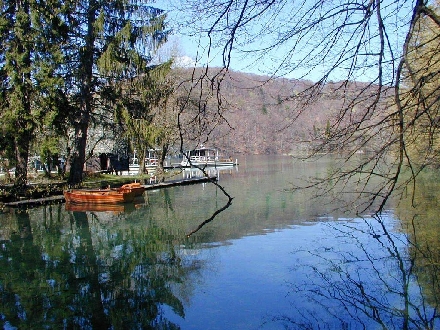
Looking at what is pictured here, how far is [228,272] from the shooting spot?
7.10 metres

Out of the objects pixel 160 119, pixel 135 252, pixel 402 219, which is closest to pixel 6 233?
pixel 135 252

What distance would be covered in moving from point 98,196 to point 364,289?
11534mm

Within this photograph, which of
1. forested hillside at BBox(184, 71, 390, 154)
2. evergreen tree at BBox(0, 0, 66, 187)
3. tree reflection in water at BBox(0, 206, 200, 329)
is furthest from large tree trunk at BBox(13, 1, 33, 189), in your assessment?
forested hillside at BBox(184, 71, 390, 154)

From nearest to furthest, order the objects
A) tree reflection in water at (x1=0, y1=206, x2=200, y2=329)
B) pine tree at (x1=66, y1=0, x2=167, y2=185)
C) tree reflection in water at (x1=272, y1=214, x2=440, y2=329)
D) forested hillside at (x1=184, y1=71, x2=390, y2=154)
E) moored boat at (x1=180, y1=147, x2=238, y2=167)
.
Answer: moored boat at (x1=180, y1=147, x2=238, y2=167)
forested hillside at (x1=184, y1=71, x2=390, y2=154)
tree reflection in water at (x1=272, y1=214, x2=440, y2=329)
tree reflection in water at (x1=0, y1=206, x2=200, y2=329)
pine tree at (x1=66, y1=0, x2=167, y2=185)

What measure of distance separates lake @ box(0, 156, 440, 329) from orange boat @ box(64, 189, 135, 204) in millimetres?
3115

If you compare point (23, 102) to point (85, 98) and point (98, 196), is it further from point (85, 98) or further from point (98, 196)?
point (98, 196)

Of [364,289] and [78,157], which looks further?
[78,157]

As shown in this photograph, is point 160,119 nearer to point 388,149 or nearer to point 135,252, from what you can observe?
point 135,252

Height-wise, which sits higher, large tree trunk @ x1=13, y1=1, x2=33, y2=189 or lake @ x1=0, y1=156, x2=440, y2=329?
large tree trunk @ x1=13, y1=1, x2=33, y2=189

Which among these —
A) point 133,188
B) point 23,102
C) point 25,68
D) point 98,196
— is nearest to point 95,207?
point 98,196

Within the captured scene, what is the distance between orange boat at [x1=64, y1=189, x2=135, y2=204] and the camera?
52.0ft

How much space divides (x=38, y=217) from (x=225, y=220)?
578 cm

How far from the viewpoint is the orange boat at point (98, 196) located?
15836 millimetres

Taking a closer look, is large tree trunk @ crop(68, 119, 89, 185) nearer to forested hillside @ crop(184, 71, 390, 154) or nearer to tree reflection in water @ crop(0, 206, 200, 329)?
tree reflection in water @ crop(0, 206, 200, 329)
